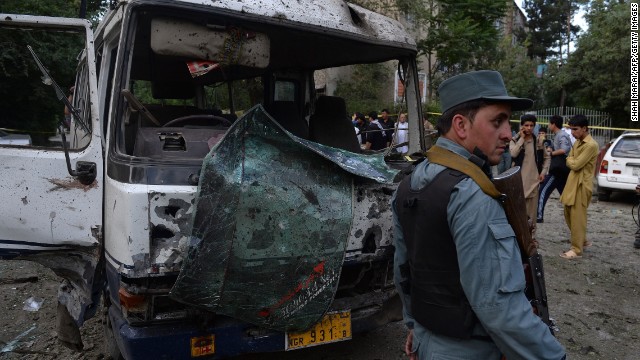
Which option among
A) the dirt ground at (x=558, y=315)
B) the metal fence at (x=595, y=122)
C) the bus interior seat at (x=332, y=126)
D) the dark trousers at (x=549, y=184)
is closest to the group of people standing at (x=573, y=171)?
the dirt ground at (x=558, y=315)

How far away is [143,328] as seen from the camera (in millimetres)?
2775

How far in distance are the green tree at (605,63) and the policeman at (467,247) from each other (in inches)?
995

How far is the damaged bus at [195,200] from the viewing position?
2.70 m

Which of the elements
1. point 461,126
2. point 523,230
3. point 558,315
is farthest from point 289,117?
point 558,315

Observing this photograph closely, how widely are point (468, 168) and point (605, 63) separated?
27.2m

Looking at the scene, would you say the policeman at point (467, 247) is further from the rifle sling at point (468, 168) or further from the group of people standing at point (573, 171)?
the group of people standing at point (573, 171)

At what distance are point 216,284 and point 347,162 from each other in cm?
A: 105

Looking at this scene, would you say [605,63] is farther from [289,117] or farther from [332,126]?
[289,117]

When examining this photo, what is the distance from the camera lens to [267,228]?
9.14ft

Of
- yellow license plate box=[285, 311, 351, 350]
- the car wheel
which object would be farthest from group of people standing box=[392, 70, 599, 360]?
the car wheel

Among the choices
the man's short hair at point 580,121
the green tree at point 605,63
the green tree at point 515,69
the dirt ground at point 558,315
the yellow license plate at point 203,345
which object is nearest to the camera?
the yellow license plate at point 203,345

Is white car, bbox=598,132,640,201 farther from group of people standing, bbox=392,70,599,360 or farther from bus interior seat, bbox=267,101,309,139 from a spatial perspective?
group of people standing, bbox=392,70,599,360

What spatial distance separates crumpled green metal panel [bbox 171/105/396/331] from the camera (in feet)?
8.81

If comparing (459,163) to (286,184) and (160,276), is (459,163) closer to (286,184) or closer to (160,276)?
(286,184)
